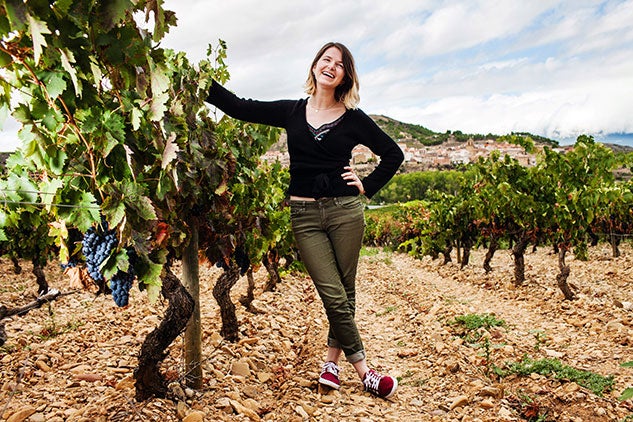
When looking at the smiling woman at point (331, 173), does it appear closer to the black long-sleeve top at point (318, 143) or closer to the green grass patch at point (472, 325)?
the black long-sleeve top at point (318, 143)

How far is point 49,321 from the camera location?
576 cm

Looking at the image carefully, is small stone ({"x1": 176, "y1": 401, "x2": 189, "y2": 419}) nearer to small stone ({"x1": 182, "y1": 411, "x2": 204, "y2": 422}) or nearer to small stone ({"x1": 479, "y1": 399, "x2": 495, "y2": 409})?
small stone ({"x1": 182, "y1": 411, "x2": 204, "y2": 422})

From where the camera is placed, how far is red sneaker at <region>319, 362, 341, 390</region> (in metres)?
3.49

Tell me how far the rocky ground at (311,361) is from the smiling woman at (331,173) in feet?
1.91

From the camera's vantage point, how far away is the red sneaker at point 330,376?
3.49m

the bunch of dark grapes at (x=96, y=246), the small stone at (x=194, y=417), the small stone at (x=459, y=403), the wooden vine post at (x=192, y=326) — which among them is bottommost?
Answer: the small stone at (x=459, y=403)

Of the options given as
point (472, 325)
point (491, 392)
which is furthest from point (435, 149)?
point (491, 392)

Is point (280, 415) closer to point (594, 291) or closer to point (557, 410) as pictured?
point (557, 410)

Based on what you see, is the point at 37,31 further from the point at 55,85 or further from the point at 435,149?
the point at 435,149

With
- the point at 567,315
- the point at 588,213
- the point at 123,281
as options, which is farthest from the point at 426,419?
the point at 588,213

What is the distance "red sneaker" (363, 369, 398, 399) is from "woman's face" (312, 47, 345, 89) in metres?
2.10

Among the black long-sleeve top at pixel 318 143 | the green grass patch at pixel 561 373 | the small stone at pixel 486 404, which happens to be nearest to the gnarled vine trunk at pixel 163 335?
the black long-sleeve top at pixel 318 143

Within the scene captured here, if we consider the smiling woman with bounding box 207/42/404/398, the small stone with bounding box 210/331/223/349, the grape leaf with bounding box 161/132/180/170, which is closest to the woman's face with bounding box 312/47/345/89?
the smiling woman with bounding box 207/42/404/398

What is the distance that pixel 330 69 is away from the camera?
3.25 metres
